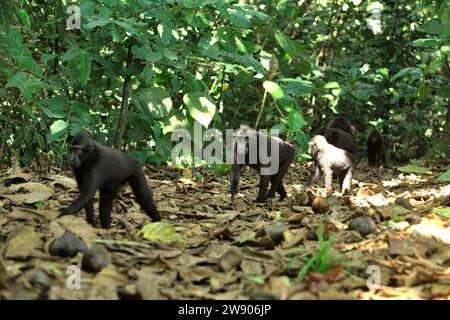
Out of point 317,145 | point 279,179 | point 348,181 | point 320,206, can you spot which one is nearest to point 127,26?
point 320,206

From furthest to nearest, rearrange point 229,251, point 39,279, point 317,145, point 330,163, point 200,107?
1. point 317,145
2. point 330,163
3. point 200,107
4. point 229,251
5. point 39,279

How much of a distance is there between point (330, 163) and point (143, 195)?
12.7 ft

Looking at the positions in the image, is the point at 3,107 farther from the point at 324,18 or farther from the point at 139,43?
the point at 324,18

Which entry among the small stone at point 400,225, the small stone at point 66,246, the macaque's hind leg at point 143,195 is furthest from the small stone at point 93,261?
the small stone at point 400,225

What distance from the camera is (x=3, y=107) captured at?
22.3ft

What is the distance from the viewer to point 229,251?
12.7 ft

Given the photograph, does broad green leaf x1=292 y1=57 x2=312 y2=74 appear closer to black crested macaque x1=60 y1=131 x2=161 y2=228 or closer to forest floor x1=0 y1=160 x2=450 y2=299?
forest floor x1=0 y1=160 x2=450 y2=299

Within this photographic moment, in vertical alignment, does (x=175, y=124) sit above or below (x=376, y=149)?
above

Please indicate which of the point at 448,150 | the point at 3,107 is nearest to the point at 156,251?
the point at 3,107

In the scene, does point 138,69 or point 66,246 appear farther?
point 138,69

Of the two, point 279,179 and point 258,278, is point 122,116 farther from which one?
point 258,278

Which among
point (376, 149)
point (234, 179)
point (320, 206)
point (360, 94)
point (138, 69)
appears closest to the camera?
point (320, 206)

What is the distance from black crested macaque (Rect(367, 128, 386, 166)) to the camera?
41.2 ft
